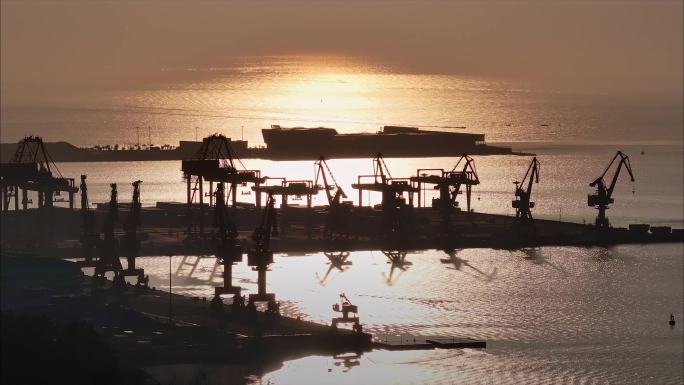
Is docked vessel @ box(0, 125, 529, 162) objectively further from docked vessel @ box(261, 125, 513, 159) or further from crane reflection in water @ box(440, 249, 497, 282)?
crane reflection in water @ box(440, 249, 497, 282)

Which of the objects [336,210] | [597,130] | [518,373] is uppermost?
[597,130]

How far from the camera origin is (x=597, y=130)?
176000 millimetres

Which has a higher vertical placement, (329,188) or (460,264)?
(329,188)

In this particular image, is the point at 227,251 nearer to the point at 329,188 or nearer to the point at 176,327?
the point at 176,327

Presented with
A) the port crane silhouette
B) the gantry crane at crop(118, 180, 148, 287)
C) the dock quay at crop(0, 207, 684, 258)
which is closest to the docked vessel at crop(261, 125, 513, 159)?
the dock quay at crop(0, 207, 684, 258)

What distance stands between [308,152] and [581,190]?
25810mm

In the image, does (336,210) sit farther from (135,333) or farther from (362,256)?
(135,333)

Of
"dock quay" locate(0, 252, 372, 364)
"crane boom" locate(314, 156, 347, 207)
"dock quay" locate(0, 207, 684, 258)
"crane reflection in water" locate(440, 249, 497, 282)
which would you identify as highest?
"crane boom" locate(314, 156, 347, 207)

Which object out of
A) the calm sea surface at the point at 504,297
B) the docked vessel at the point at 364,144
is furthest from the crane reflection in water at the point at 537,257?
the docked vessel at the point at 364,144

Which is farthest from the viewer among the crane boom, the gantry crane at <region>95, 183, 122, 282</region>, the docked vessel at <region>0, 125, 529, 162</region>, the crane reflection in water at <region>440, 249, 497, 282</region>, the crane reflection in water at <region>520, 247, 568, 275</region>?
the docked vessel at <region>0, 125, 529, 162</region>

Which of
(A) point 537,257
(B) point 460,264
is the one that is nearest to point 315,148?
(A) point 537,257

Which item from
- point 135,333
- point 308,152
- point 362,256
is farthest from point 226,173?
point 308,152

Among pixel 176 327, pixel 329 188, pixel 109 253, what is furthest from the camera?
pixel 329 188

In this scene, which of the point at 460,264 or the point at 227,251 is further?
the point at 460,264
